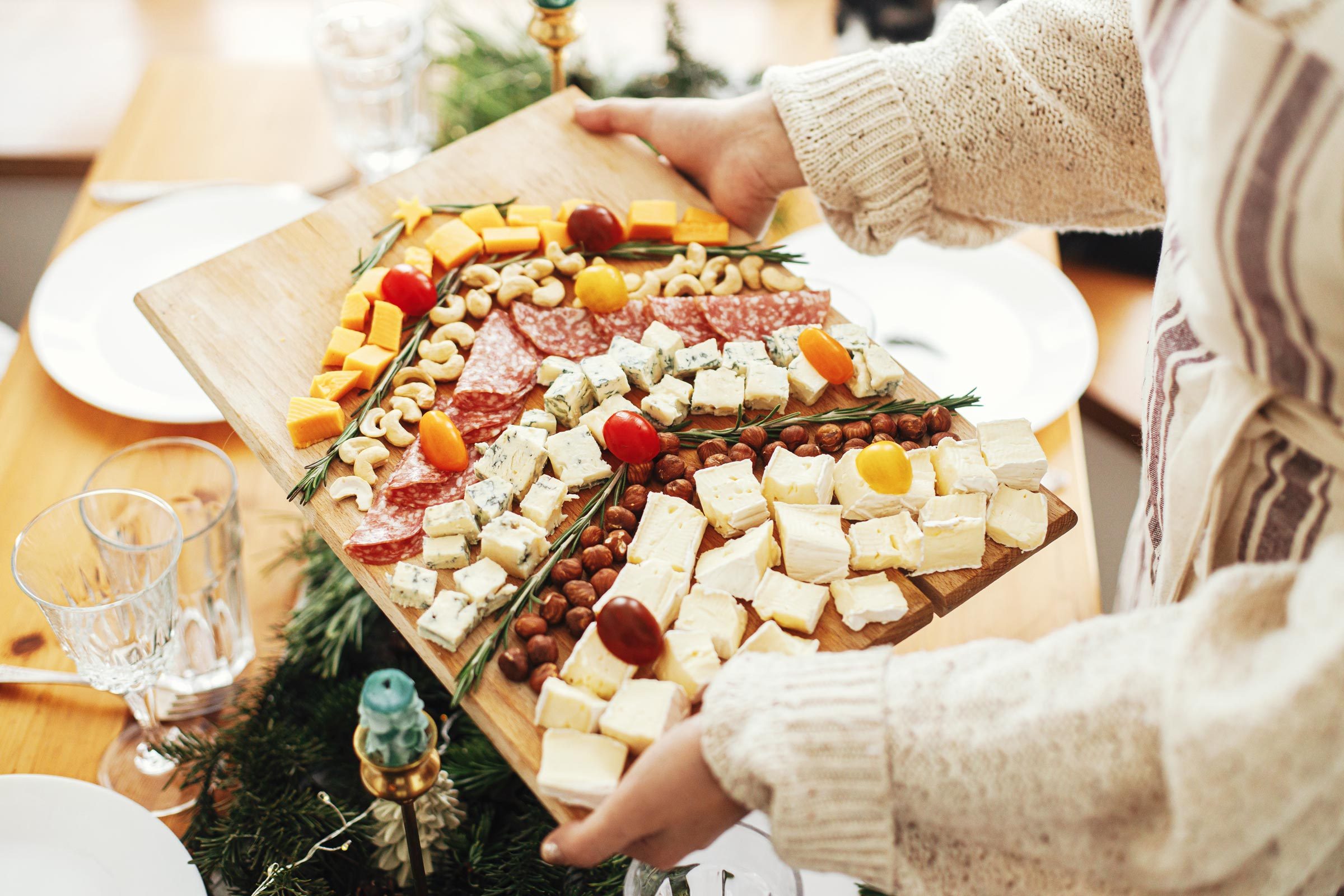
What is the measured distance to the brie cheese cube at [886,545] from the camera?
3.25ft

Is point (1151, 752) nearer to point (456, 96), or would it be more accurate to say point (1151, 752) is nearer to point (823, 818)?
point (823, 818)

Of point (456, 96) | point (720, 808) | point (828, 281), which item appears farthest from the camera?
point (456, 96)

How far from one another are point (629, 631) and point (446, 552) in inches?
8.1

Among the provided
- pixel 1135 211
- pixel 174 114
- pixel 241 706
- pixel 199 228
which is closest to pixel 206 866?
pixel 241 706

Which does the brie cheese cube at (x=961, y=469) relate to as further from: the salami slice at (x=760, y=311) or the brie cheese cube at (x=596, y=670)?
the brie cheese cube at (x=596, y=670)

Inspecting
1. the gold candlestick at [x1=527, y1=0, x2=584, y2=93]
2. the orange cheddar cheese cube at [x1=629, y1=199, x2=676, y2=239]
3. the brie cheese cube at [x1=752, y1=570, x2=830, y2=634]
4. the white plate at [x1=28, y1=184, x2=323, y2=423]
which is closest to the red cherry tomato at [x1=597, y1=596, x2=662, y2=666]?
the brie cheese cube at [x1=752, y1=570, x2=830, y2=634]

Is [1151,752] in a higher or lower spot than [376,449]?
higher

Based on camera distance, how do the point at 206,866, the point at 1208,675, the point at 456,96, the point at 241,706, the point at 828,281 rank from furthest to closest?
the point at 456,96 < the point at 828,281 < the point at 241,706 < the point at 206,866 < the point at 1208,675

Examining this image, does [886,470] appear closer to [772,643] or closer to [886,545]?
[886,545]

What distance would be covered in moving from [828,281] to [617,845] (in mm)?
988

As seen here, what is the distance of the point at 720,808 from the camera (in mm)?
735

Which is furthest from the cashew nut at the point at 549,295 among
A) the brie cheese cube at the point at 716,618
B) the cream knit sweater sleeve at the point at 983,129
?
the brie cheese cube at the point at 716,618

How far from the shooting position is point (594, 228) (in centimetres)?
124

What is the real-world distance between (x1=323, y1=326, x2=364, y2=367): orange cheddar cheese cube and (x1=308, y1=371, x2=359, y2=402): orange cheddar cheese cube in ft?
0.07
